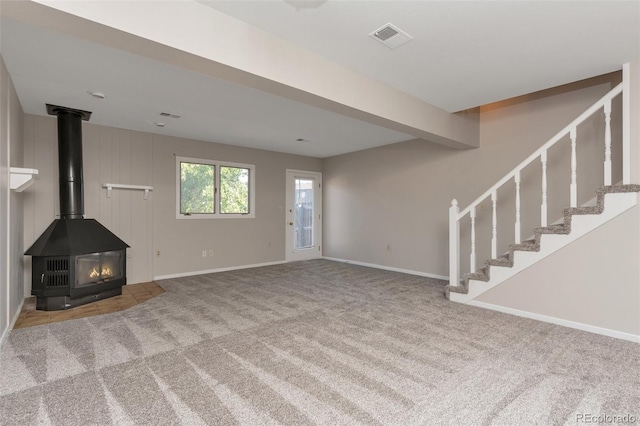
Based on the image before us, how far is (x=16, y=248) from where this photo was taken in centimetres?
348

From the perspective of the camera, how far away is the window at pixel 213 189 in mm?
5660

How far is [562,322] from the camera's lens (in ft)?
10.3

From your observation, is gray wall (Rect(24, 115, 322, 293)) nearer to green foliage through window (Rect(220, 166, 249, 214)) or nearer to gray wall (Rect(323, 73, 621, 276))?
green foliage through window (Rect(220, 166, 249, 214))

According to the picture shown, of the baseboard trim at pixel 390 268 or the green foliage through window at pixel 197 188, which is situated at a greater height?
the green foliage through window at pixel 197 188

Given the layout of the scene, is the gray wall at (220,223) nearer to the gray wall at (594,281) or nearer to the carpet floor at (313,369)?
the carpet floor at (313,369)

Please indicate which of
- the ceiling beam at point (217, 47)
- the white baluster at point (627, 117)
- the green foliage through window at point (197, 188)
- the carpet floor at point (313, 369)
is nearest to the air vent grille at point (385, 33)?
the ceiling beam at point (217, 47)

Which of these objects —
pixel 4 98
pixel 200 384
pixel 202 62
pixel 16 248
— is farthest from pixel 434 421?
pixel 16 248

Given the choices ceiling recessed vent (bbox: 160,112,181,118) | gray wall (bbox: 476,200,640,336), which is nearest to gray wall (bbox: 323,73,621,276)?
gray wall (bbox: 476,200,640,336)

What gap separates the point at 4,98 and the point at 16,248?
1.66 meters

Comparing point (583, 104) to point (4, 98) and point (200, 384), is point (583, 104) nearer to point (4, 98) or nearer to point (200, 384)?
point (200, 384)

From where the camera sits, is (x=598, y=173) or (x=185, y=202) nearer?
(x=598, y=173)

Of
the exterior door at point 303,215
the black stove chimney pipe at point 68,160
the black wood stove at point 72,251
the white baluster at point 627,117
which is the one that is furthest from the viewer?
the exterior door at point 303,215

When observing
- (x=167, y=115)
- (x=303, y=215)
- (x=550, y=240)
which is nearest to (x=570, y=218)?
(x=550, y=240)

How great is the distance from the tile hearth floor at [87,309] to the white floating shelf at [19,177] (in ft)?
4.53
